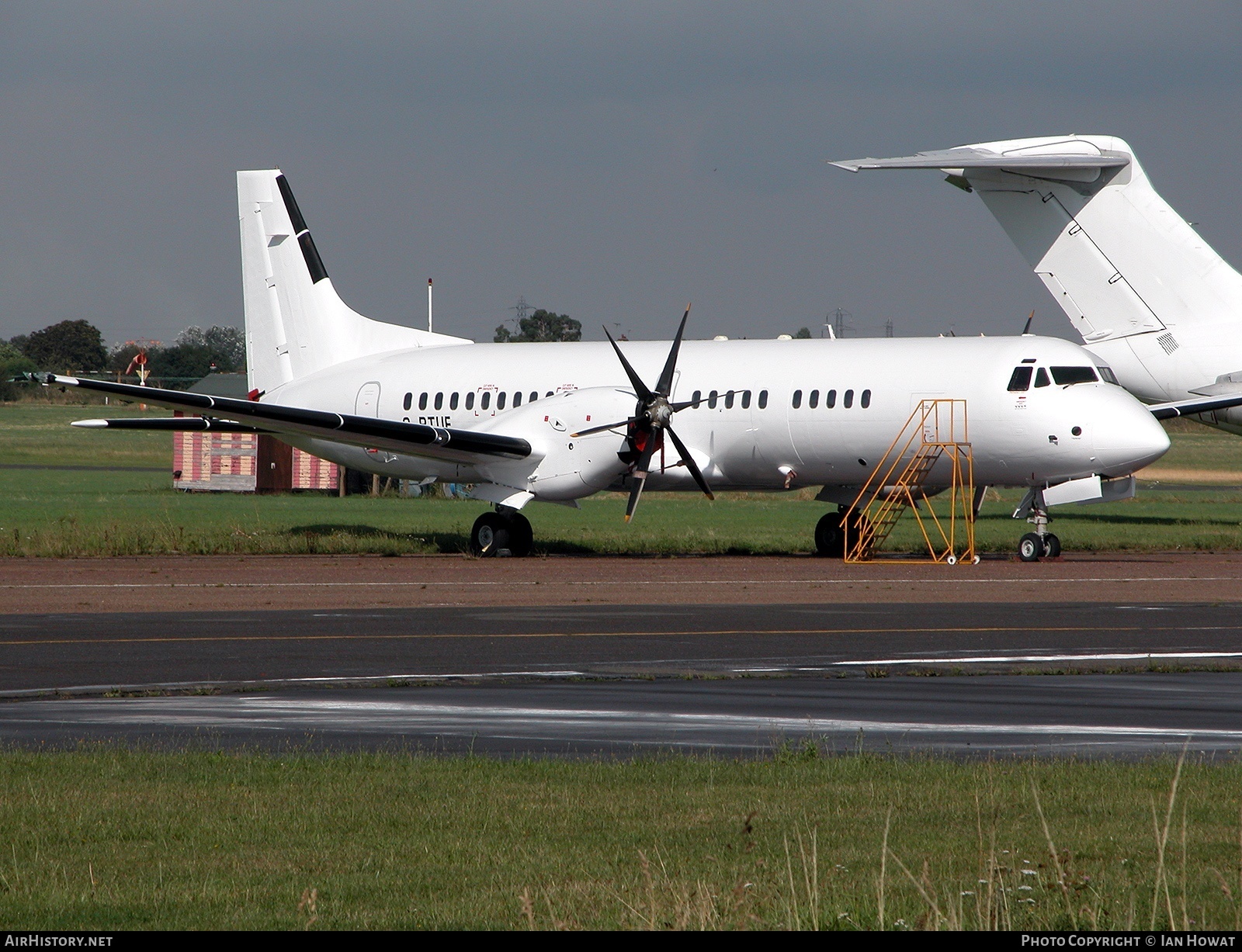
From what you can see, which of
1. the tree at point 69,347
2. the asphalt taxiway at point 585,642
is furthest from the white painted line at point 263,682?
the tree at point 69,347

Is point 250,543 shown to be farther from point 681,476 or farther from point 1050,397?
point 1050,397

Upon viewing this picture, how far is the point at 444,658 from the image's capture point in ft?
50.5

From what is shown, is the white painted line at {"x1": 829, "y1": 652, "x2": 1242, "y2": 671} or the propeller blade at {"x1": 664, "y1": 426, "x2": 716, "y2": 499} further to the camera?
the propeller blade at {"x1": 664, "y1": 426, "x2": 716, "y2": 499}

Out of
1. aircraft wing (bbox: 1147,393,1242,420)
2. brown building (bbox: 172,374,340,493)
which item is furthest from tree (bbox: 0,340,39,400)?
aircraft wing (bbox: 1147,393,1242,420)

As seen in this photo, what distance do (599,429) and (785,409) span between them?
3.48m

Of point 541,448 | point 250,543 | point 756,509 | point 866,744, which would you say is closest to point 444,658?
point 866,744

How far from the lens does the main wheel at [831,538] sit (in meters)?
31.2

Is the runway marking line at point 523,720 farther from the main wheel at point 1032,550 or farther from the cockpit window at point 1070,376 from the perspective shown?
the main wheel at point 1032,550

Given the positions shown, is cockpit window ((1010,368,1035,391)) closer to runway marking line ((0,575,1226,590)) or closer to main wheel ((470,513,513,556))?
runway marking line ((0,575,1226,590))

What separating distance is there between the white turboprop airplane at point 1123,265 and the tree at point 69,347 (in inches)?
5739

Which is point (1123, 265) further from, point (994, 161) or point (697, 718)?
point (697, 718)

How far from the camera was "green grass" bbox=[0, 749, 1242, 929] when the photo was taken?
6242 millimetres

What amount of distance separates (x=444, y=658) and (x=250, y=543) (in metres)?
18.1

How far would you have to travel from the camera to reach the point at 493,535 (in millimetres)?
31078
